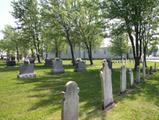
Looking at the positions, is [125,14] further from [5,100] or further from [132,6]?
[5,100]

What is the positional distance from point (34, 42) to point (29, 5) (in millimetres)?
6256

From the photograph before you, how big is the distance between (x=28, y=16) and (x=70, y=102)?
4561 cm

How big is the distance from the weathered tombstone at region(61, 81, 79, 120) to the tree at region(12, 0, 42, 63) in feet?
145

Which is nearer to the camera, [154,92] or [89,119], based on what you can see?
[89,119]

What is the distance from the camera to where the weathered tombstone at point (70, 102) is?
7.55 meters

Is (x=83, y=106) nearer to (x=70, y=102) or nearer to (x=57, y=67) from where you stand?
(x=70, y=102)

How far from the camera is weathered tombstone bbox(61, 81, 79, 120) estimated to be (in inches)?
297

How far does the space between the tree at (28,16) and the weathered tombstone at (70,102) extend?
44076 millimetres

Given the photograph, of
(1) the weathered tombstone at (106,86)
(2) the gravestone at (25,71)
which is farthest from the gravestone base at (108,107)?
(2) the gravestone at (25,71)

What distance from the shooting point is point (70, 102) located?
7.68m

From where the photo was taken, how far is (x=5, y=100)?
1260cm

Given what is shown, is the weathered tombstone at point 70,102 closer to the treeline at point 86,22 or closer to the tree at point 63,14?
the treeline at point 86,22

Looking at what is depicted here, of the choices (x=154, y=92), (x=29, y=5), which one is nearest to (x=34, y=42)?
(x=29, y=5)

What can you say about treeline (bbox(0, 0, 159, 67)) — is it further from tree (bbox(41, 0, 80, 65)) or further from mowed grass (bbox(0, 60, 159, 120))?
mowed grass (bbox(0, 60, 159, 120))
